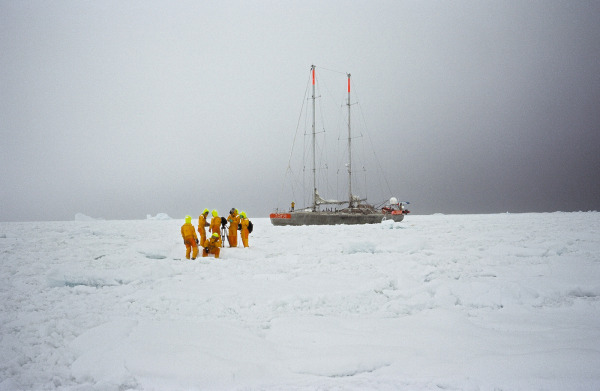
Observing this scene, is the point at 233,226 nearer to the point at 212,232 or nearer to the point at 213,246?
the point at 212,232

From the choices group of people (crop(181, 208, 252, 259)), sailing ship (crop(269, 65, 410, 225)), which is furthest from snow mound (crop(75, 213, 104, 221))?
group of people (crop(181, 208, 252, 259))

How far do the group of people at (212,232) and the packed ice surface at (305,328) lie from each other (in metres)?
2.38

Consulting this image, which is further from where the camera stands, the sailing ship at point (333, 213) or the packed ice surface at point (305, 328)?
the sailing ship at point (333, 213)

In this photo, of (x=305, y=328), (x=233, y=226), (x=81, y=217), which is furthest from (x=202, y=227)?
(x=81, y=217)

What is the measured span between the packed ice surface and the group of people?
238 centimetres

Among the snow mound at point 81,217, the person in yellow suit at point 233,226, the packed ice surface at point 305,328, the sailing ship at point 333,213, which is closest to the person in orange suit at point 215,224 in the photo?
the person in yellow suit at point 233,226

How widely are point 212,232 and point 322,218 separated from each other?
82.9 feet

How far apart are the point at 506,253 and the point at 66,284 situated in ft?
34.9

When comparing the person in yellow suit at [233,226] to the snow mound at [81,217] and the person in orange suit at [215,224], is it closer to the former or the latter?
the person in orange suit at [215,224]

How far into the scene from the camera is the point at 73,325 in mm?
4105

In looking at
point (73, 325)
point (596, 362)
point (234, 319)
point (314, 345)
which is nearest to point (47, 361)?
point (73, 325)

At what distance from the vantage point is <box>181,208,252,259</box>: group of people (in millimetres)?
10180

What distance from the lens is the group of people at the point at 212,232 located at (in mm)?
10180

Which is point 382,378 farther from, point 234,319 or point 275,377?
point 234,319
